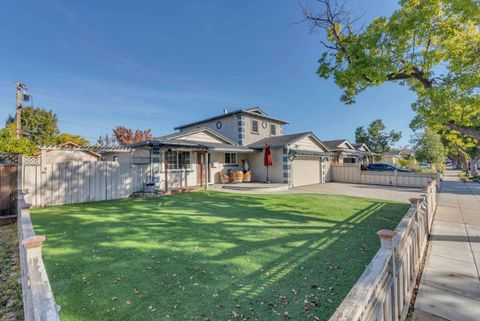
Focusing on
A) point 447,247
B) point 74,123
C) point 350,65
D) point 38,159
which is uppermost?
point 74,123

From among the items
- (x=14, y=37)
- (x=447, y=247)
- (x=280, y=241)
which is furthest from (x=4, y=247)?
(x=14, y=37)

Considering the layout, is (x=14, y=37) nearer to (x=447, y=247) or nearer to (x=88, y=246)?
(x=88, y=246)

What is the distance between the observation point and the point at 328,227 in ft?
19.1

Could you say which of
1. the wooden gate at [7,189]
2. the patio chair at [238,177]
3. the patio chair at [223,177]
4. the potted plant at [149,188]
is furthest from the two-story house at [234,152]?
the wooden gate at [7,189]

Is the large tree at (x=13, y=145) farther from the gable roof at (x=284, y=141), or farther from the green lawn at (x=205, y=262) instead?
the gable roof at (x=284, y=141)

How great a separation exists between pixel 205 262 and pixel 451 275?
4.01 m

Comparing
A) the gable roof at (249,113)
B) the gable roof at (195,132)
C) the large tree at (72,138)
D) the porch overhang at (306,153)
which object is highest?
the large tree at (72,138)

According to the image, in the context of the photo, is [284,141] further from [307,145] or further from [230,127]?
[230,127]

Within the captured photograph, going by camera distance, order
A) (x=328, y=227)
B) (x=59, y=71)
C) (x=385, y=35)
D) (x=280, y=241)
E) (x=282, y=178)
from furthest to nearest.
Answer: (x=59, y=71) → (x=282, y=178) → (x=385, y=35) → (x=328, y=227) → (x=280, y=241)

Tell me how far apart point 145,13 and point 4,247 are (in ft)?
41.1

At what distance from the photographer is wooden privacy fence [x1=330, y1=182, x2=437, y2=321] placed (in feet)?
4.65

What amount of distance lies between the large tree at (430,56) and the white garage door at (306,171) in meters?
9.63

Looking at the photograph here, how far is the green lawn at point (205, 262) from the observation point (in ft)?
8.45

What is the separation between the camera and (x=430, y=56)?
6.08 metres
